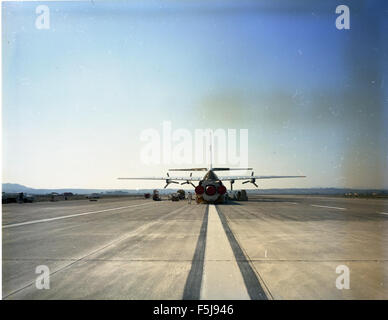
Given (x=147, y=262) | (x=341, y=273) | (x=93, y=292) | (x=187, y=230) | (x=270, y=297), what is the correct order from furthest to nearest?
(x=187, y=230) → (x=147, y=262) → (x=341, y=273) → (x=93, y=292) → (x=270, y=297)

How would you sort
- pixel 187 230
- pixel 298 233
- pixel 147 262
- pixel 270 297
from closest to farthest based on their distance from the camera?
pixel 270 297
pixel 147 262
pixel 298 233
pixel 187 230

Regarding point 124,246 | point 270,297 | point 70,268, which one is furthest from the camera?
point 124,246

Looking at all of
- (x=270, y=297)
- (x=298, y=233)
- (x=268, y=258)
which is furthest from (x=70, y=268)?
(x=298, y=233)

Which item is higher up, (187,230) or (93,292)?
(93,292)

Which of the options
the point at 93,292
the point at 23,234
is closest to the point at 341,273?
the point at 93,292

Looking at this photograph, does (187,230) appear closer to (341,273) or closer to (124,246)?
(124,246)

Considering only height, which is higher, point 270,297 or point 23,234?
point 270,297

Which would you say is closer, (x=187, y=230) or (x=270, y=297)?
(x=270, y=297)

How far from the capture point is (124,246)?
294 inches

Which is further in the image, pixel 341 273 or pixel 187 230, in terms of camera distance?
pixel 187 230

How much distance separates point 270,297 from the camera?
3.92 meters

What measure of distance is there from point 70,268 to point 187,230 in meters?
5.50
